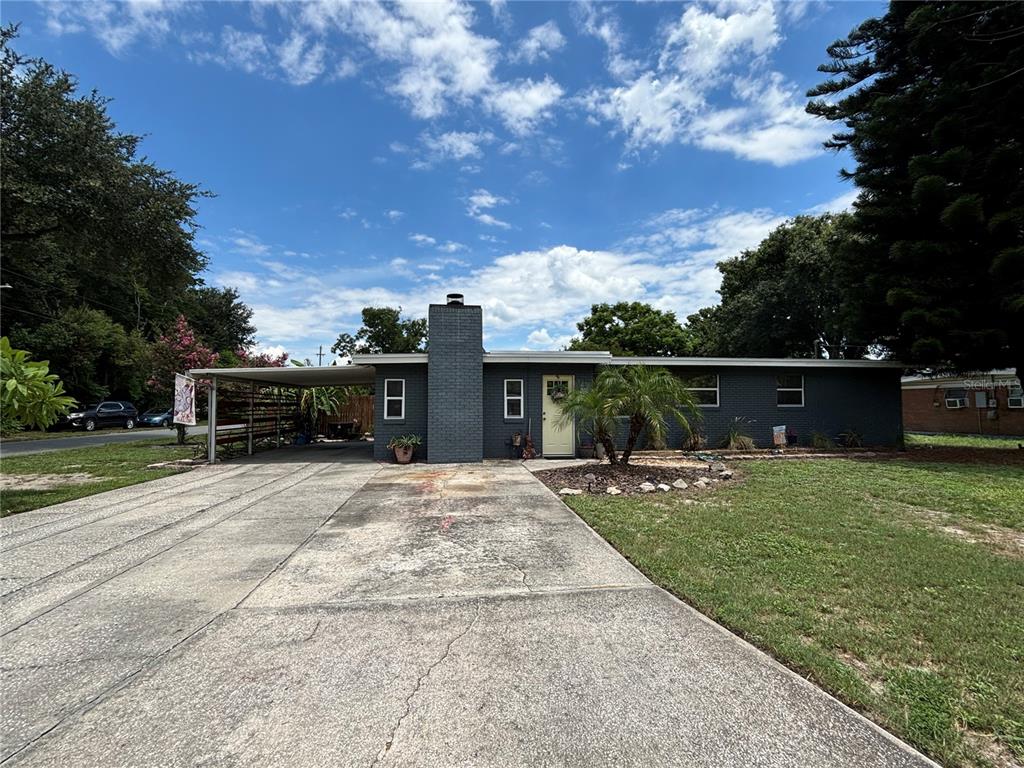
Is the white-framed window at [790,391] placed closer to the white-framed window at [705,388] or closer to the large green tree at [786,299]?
the white-framed window at [705,388]

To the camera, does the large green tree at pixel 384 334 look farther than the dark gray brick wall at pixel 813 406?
Yes

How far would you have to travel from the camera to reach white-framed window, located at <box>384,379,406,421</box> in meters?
12.2

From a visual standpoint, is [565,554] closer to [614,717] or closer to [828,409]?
[614,717]

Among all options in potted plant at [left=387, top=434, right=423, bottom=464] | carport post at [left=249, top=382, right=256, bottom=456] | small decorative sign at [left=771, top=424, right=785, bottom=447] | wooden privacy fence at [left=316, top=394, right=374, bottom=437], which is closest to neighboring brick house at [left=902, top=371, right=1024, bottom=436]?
small decorative sign at [left=771, top=424, right=785, bottom=447]

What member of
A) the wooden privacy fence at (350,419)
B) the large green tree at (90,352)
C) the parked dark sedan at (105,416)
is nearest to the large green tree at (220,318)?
the large green tree at (90,352)

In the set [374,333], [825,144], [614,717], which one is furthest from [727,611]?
[374,333]

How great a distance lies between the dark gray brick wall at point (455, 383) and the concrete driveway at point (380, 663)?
249 inches

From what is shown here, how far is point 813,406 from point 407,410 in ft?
37.7

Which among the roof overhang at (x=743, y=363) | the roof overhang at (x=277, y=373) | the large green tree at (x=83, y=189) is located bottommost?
the roof overhang at (x=277, y=373)

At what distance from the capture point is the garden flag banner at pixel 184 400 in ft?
37.2

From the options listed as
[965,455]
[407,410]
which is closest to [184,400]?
[407,410]

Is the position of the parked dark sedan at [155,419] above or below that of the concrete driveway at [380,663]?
above

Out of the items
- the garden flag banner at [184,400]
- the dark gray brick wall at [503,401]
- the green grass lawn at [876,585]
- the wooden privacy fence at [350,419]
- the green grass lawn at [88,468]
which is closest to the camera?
the green grass lawn at [876,585]

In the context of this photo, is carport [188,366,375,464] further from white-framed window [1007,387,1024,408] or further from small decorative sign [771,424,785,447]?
white-framed window [1007,387,1024,408]
